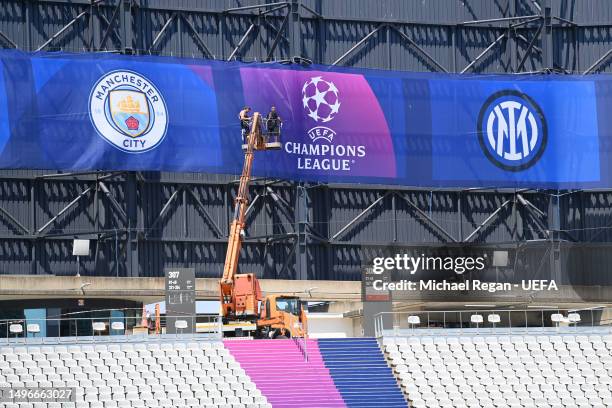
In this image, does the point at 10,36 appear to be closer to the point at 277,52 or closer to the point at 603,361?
the point at 277,52

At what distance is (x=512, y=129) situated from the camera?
64188mm

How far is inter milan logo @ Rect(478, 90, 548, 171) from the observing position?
209 ft

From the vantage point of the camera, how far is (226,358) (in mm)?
47906

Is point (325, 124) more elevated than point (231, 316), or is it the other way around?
point (325, 124)

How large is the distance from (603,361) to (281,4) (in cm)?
2058

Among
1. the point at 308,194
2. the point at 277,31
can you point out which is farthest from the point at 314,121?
the point at 277,31

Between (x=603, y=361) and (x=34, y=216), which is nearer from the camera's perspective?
(x=603, y=361)

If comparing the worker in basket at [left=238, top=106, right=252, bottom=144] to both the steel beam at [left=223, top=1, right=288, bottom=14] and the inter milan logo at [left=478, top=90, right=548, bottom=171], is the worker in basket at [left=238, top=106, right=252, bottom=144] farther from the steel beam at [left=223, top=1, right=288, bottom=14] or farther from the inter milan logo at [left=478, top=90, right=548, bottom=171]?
the inter milan logo at [left=478, top=90, right=548, bottom=171]

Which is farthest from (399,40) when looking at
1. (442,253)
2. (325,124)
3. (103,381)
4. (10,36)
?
(103,381)

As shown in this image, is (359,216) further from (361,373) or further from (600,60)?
(361,373)

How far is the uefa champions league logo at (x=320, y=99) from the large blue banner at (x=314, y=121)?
0.14 feet

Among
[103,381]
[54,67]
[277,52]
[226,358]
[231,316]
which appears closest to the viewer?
[103,381]

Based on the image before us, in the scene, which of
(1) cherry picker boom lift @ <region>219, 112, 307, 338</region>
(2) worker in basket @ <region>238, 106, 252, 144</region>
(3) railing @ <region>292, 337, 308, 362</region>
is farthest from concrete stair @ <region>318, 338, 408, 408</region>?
(2) worker in basket @ <region>238, 106, 252, 144</region>

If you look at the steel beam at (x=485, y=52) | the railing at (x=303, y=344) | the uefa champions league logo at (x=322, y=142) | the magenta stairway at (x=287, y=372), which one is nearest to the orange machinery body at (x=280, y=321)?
the railing at (x=303, y=344)
